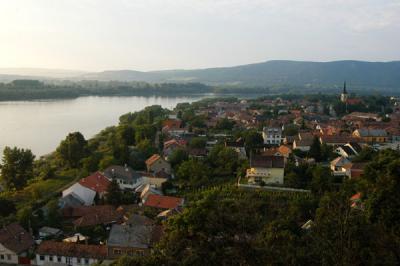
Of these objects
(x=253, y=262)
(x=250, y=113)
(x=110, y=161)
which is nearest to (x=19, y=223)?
(x=110, y=161)

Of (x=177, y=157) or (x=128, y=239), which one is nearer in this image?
(x=128, y=239)

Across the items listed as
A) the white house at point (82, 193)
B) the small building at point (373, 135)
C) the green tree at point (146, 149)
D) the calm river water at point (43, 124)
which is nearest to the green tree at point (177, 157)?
the green tree at point (146, 149)

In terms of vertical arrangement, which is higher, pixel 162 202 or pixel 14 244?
pixel 162 202

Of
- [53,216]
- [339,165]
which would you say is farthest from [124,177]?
[339,165]

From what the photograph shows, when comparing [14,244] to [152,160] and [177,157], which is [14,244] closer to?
[152,160]

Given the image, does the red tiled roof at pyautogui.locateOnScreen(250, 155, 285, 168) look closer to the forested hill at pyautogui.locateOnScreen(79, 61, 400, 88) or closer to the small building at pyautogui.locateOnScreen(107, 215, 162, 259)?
the small building at pyautogui.locateOnScreen(107, 215, 162, 259)

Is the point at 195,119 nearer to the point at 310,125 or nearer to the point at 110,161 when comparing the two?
the point at 310,125

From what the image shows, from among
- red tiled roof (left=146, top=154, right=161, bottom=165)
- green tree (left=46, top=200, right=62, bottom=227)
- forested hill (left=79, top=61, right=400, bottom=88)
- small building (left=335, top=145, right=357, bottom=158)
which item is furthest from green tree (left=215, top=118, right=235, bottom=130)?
forested hill (left=79, top=61, right=400, bottom=88)

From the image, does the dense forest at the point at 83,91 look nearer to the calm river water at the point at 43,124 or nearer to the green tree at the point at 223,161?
A: the calm river water at the point at 43,124
